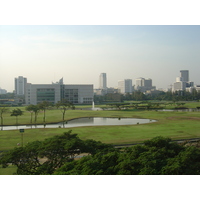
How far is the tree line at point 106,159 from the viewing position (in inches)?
242

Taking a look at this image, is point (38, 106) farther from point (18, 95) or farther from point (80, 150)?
point (80, 150)

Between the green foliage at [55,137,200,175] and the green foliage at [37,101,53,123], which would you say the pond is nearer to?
the green foliage at [37,101,53,123]

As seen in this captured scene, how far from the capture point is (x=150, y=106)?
2056 centimetres

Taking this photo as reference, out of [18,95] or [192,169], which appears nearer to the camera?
[192,169]

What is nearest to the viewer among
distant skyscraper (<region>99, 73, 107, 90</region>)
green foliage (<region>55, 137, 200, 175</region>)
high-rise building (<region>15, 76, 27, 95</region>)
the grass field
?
green foliage (<region>55, 137, 200, 175</region>)

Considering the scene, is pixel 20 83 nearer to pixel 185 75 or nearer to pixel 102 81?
pixel 102 81

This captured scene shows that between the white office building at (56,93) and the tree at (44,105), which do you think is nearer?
the white office building at (56,93)

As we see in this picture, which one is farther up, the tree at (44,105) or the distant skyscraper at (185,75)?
the distant skyscraper at (185,75)

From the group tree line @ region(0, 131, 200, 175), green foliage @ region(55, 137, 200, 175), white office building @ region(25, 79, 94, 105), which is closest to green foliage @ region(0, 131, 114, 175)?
tree line @ region(0, 131, 200, 175)

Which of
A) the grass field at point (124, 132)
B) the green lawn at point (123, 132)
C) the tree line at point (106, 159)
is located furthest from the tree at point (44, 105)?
the tree line at point (106, 159)

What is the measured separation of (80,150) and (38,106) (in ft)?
30.4

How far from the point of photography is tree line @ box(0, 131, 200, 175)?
6152 millimetres

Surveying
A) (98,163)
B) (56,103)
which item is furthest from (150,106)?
(98,163)

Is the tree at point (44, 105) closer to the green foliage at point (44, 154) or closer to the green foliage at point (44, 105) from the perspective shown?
the green foliage at point (44, 105)
